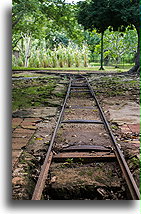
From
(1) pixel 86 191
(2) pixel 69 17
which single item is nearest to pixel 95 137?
(1) pixel 86 191

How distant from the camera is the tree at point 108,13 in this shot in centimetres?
1528

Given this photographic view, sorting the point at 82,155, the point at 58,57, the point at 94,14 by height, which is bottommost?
the point at 82,155

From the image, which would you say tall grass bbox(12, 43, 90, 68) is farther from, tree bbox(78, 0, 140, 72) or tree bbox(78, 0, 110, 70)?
tree bbox(78, 0, 140, 72)

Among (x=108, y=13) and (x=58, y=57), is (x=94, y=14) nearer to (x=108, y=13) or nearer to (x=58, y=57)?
(x=108, y=13)

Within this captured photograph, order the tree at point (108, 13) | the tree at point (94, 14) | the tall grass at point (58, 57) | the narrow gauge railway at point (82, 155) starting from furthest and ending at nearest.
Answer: the tall grass at point (58, 57) → the tree at point (94, 14) → the tree at point (108, 13) → the narrow gauge railway at point (82, 155)

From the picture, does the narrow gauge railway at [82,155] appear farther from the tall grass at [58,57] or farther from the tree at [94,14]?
the tall grass at [58,57]

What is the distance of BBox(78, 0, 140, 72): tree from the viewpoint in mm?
15281

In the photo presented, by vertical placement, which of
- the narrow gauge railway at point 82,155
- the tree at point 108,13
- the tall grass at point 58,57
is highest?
the tree at point 108,13

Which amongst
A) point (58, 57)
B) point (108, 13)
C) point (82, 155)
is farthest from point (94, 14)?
point (82, 155)

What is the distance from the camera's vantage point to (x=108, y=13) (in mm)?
15828

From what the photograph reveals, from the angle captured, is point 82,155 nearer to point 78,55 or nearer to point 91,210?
point 91,210

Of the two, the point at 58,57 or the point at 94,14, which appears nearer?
the point at 94,14

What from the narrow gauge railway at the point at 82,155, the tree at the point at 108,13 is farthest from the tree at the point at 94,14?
the narrow gauge railway at the point at 82,155

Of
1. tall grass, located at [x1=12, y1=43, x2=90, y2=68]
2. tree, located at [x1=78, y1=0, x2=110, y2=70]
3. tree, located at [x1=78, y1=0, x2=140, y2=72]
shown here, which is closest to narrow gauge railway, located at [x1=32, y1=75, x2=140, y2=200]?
tree, located at [x1=78, y1=0, x2=140, y2=72]
